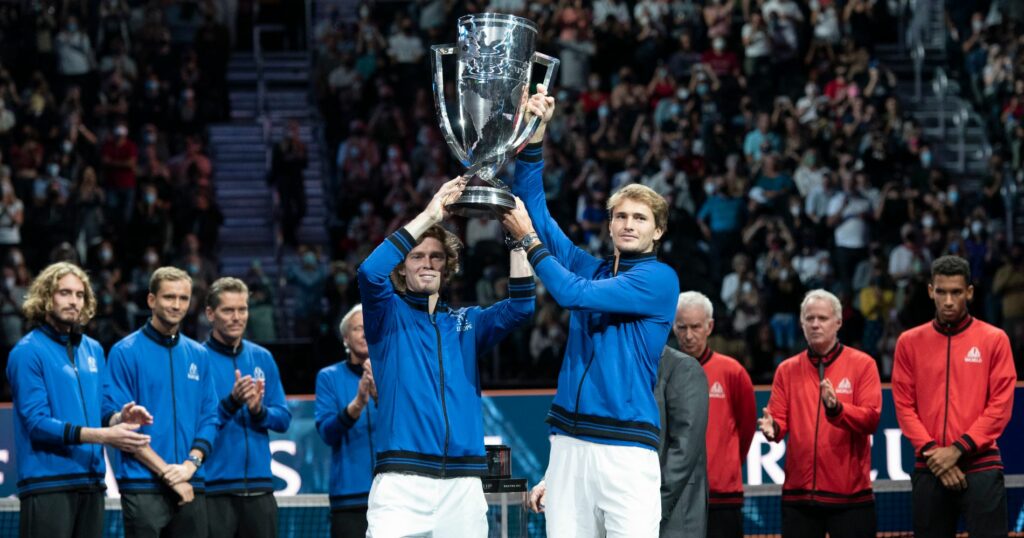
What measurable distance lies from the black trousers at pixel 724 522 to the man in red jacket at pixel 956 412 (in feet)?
3.64

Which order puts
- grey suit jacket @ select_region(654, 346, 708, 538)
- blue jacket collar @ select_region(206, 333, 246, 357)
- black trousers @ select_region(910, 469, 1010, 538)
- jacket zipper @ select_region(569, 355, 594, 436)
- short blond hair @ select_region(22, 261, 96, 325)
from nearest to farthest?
jacket zipper @ select_region(569, 355, 594, 436) → grey suit jacket @ select_region(654, 346, 708, 538) → short blond hair @ select_region(22, 261, 96, 325) → black trousers @ select_region(910, 469, 1010, 538) → blue jacket collar @ select_region(206, 333, 246, 357)

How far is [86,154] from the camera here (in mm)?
18703

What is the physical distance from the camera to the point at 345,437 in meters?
8.30

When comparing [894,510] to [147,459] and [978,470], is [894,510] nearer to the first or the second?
[978,470]

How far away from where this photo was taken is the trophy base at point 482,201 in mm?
5441

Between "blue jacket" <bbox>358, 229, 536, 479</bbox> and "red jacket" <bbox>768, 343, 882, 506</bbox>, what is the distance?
3131 mm

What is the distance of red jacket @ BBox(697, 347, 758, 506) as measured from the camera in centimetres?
824

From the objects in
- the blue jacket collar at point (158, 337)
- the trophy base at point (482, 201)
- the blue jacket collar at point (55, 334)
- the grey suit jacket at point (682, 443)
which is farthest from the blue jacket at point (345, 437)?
the trophy base at point (482, 201)

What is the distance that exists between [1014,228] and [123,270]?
11589 millimetres

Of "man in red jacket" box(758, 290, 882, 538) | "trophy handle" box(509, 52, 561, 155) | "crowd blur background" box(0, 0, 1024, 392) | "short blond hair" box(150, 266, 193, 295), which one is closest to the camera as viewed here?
"trophy handle" box(509, 52, 561, 155)

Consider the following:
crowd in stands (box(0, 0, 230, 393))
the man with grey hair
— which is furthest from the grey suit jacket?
crowd in stands (box(0, 0, 230, 393))

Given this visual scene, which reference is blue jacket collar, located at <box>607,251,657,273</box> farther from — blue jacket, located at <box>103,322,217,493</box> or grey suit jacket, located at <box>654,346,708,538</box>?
blue jacket, located at <box>103,322,217,493</box>

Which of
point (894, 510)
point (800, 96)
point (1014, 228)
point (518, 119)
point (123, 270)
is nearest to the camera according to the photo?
point (518, 119)

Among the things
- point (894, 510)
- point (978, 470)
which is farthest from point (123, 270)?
point (978, 470)
